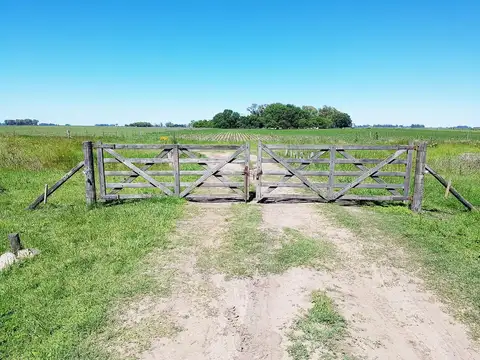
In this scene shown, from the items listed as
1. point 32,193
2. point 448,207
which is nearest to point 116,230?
point 32,193

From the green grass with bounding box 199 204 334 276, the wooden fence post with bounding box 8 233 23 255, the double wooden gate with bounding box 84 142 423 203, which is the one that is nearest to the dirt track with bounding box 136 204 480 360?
the green grass with bounding box 199 204 334 276

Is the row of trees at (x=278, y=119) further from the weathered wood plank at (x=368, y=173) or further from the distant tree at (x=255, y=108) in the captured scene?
the weathered wood plank at (x=368, y=173)

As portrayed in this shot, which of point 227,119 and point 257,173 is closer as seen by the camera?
point 257,173

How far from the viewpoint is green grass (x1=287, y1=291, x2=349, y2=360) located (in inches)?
127

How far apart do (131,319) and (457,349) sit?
3651mm

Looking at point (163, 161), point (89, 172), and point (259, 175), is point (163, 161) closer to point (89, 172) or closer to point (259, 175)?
point (89, 172)

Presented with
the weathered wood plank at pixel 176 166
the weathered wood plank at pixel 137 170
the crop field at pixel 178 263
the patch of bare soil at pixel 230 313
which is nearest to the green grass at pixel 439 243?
the crop field at pixel 178 263

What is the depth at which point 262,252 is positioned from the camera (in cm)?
575

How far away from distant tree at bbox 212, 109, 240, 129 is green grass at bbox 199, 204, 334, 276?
11985 cm

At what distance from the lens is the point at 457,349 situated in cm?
336

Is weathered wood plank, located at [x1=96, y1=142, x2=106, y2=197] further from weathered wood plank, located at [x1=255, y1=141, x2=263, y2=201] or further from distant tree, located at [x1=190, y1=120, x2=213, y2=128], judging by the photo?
distant tree, located at [x1=190, y1=120, x2=213, y2=128]

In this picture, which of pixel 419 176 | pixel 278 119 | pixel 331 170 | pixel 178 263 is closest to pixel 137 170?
pixel 178 263

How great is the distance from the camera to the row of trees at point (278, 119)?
383 feet

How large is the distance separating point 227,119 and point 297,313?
12352 centimetres
